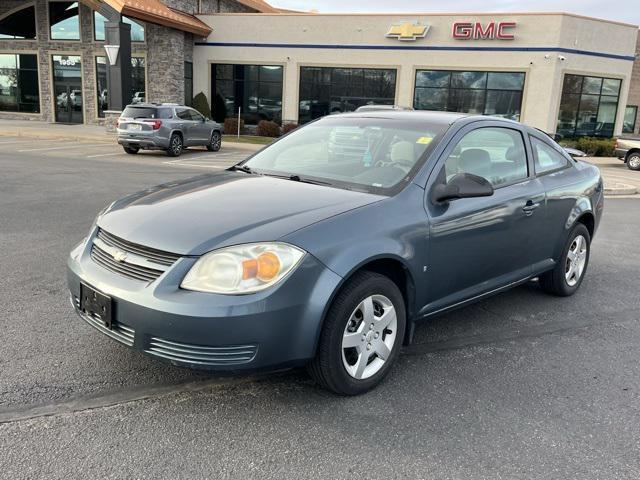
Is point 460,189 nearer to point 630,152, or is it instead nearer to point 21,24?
point 630,152

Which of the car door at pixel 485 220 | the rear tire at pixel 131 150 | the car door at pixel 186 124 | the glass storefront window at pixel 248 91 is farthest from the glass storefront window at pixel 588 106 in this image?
the car door at pixel 485 220

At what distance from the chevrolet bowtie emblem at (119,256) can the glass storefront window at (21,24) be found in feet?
105

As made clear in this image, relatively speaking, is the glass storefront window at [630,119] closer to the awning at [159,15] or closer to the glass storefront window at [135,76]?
the awning at [159,15]

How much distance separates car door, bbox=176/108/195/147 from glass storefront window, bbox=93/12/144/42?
12033 mm

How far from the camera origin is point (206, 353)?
288 cm

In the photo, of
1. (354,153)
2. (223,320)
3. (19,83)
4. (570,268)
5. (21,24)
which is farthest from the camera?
(19,83)


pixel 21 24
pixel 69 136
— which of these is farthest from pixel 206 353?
pixel 21 24

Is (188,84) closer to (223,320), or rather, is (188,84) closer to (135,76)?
(135,76)

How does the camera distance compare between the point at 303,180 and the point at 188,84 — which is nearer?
the point at 303,180

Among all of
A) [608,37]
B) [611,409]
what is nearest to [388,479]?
[611,409]

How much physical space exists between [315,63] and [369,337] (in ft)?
88.6

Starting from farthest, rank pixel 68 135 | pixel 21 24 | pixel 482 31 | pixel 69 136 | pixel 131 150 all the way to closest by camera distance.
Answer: pixel 21 24 → pixel 482 31 → pixel 68 135 → pixel 69 136 → pixel 131 150

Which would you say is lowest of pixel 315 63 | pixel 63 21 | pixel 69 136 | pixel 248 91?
pixel 69 136

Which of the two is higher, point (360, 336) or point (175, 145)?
point (360, 336)
